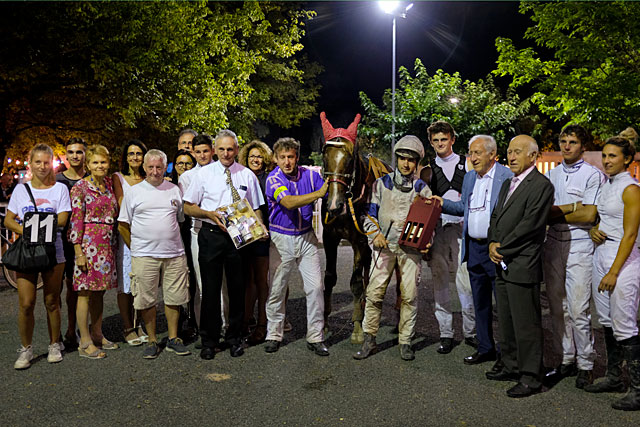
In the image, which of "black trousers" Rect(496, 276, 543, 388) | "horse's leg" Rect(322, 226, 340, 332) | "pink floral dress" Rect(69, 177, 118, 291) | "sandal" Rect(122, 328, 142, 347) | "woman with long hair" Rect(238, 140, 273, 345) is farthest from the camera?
"horse's leg" Rect(322, 226, 340, 332)

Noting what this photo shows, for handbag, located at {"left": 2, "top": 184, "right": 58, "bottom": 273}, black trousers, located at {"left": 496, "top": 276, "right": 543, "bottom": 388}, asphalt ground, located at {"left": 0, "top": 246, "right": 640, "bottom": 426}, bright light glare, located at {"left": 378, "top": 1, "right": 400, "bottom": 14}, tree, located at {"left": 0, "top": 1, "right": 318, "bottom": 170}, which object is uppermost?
bright light glare, located at {"left": 378, "top": 1, "right": 400, "bottom": 14}

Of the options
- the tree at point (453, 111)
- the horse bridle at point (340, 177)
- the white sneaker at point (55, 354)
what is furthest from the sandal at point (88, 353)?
the tree at point (453, 111)

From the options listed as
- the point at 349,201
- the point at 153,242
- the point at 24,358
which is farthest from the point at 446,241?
the point at 24,358

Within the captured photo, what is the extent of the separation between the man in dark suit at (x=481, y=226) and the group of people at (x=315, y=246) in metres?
0.01

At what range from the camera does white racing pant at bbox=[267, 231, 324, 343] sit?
5.51m

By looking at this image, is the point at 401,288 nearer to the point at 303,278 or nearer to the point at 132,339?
the point at 303,278

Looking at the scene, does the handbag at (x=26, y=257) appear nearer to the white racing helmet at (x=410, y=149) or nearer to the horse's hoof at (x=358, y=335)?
the horse's hoof at (x=358, y=335)

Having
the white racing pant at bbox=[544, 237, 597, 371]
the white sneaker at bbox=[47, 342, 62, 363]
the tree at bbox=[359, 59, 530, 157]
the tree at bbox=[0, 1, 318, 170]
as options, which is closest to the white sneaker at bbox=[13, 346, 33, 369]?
the white sneaker at bbox=[47, 342, 62, 363]

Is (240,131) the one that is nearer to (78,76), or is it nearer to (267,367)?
(78,76)

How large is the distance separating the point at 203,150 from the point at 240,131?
15.8 meters

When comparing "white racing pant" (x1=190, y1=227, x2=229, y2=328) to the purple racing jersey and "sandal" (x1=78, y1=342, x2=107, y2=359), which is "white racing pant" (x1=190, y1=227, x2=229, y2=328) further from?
"sandal" (x1=78, y1=342, x2=107, y2=359)

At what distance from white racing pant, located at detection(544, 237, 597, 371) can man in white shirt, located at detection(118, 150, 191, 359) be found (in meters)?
3.53

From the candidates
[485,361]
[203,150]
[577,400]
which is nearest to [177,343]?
[203,150]

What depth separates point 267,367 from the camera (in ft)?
16.7
